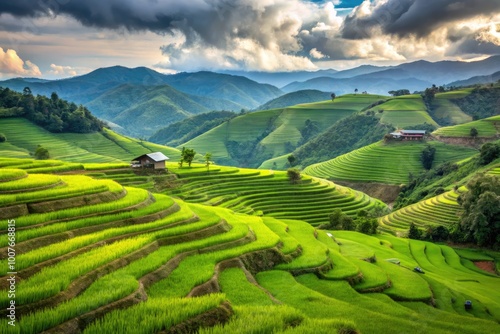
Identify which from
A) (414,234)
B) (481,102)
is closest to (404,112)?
(481,102)

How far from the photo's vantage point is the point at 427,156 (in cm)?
8500

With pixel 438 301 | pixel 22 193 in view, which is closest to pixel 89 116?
pixel 22 193

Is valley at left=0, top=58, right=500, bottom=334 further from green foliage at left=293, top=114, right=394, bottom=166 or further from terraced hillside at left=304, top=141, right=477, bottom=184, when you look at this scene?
green foliage at left=293, top=114, right=394, bottom=166

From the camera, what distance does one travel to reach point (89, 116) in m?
108

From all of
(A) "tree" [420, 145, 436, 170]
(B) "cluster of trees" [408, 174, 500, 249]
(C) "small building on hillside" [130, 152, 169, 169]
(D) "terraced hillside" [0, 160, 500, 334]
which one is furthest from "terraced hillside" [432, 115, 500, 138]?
(D) "terraced hillside" [0, 160, 500, 334]

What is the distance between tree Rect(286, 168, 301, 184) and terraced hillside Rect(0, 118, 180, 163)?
1814 inches

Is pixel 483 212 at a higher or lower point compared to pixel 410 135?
lower

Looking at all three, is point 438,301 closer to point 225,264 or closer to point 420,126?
point 225,264

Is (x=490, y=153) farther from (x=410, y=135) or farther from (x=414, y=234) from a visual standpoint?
(x=410, y=135)

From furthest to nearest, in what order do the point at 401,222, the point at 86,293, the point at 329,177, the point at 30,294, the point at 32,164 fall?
the point at 329,177
the point at 401,222
the point at 32,164
the point at 86,293
the point at 30,294

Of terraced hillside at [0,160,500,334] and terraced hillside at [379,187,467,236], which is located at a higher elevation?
terraced hillside at [0,160,500,334]

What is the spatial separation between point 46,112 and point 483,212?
10328cm

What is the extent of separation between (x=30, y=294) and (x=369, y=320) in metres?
9.98

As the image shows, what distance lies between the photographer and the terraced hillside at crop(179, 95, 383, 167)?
153 meters
